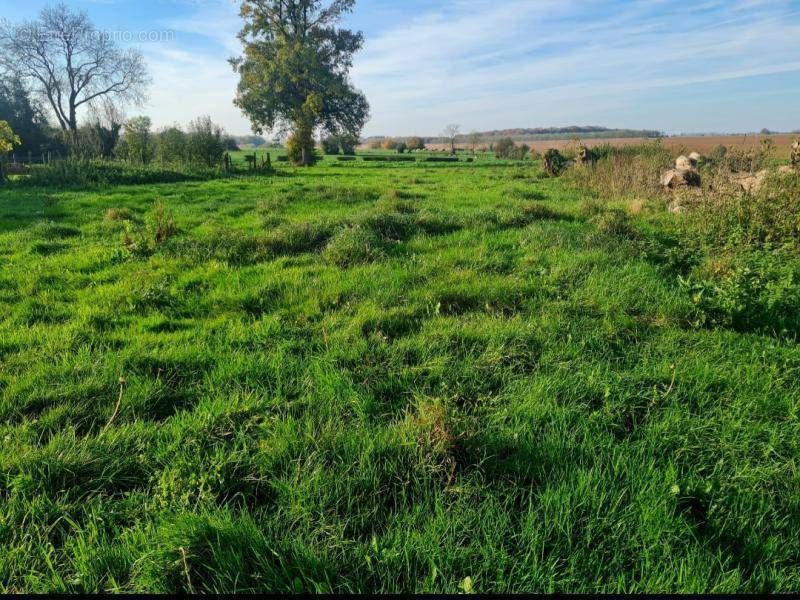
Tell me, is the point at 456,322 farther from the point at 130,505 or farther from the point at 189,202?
the point at 189,202

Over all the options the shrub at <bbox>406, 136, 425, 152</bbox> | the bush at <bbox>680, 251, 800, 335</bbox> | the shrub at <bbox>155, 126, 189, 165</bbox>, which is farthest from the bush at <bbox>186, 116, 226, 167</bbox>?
the shrub at <bbox>406, 136, 425, 152</bbox>

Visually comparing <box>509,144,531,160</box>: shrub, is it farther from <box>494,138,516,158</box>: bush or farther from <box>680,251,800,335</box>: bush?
<box>680,251,800,335</box>: bush

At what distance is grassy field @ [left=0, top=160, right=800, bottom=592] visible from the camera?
1916 millimetres

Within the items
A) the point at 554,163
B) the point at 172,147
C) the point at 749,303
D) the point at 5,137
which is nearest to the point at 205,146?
the point at 172,147

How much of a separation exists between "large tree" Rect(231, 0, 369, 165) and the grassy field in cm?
3487

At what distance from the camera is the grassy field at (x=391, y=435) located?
1916 mm

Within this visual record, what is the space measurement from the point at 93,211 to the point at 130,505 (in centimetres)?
1188

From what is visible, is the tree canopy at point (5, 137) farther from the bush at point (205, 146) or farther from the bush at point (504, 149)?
the bush at point (504, 149)

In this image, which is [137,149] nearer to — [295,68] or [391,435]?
[295,68]

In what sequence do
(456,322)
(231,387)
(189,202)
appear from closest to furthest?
(231,387)
(456,322)
(189,202)

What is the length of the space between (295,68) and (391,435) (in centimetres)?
3951

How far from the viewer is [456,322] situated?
176 inches

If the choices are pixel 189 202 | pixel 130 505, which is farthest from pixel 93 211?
pixel 130 505

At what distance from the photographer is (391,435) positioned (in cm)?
272
